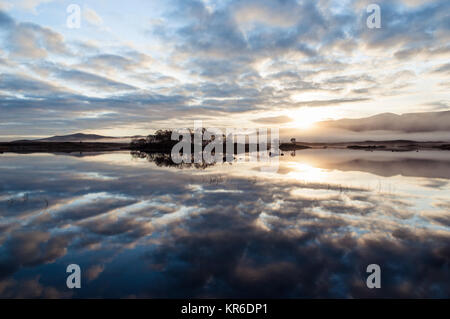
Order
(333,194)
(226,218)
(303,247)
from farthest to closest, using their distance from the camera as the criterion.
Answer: (333,194) → (226,218) → (303,247)

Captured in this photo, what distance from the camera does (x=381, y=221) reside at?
12773mm

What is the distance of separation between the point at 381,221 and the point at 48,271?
559 inches

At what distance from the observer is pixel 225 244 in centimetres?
1013

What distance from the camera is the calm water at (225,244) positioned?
7316 mm

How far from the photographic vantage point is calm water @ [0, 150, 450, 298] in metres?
7.32

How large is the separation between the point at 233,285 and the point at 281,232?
469 cm

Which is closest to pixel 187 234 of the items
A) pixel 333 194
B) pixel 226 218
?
pixel 226 218

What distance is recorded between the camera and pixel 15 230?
1170cm

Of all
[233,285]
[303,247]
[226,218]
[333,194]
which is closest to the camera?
[233,285]
